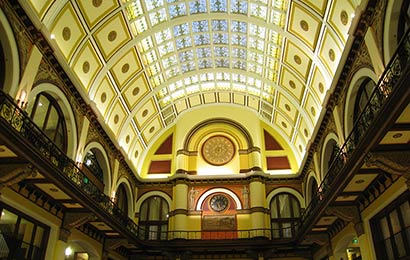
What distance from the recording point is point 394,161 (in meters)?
9.95

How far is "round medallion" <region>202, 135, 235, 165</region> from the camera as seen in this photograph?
87.0 ft

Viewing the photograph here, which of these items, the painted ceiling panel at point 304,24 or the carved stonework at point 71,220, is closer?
the carved stonework at point 71,220

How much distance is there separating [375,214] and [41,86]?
13248mm

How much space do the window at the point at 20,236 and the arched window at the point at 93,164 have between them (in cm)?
491

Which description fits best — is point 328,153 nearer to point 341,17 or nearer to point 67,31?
point 341,17

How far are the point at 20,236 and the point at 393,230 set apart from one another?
509 inches

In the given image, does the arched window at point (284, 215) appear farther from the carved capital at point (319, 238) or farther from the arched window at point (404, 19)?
the arched window at point (404, 19)

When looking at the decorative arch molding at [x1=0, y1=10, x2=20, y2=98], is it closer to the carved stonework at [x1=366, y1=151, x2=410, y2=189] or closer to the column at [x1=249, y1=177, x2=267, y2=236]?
the carved stonework at [x1=366, y1=151, x2=410, y2=189]

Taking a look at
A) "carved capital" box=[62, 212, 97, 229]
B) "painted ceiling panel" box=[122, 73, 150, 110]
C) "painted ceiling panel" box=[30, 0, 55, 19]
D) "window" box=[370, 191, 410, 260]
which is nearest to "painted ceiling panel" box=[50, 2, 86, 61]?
"painted ceiling panel" box=[30, 0, 55, 19]

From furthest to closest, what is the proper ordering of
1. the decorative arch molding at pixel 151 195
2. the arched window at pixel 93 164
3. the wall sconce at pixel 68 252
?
the decorative arch molding at pixel 151 195
the arched window at pixel 93 164
the wall sconce at pixel 68 252

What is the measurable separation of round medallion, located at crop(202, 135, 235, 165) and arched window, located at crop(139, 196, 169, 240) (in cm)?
464

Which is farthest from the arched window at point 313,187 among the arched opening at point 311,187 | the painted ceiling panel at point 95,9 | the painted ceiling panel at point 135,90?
the painted ceiling panel at point 95,9

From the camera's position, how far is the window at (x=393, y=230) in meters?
11.2

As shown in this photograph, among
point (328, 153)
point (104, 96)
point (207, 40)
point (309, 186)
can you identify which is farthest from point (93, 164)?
point (309, 186)
